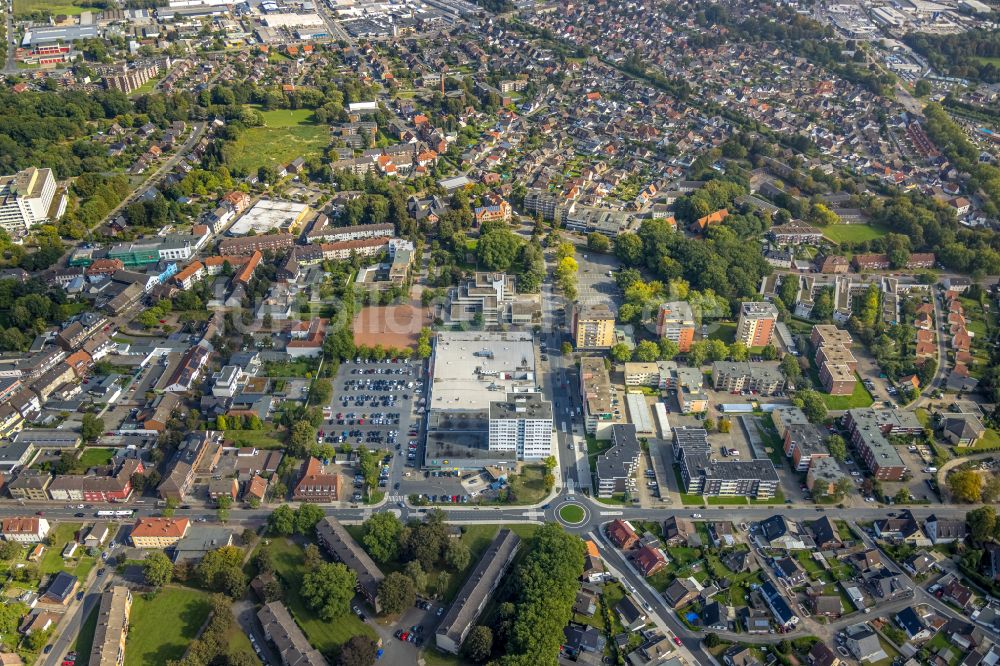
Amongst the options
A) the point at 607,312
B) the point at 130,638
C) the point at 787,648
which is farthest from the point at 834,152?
the point at 130,638

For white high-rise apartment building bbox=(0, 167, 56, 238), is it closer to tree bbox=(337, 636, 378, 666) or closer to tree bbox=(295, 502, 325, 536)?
tree bbox=(295, 502, 325, 536)

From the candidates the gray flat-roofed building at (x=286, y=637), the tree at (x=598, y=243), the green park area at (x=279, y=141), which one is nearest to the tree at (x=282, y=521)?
the gray flat-roofed building at (x=286, y=637)

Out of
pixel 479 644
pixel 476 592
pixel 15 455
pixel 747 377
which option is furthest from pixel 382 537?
pixel 747 377

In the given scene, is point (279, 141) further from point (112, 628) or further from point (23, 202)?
point (112, 628)

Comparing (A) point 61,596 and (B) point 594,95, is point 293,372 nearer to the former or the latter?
(A) point 61,596

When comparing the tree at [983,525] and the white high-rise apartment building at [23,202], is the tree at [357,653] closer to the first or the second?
the tree at [983,525]

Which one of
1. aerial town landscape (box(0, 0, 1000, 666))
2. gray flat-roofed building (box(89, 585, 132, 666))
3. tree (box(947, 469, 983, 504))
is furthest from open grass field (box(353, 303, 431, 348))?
tree (box(947, 469, 983, 504))
